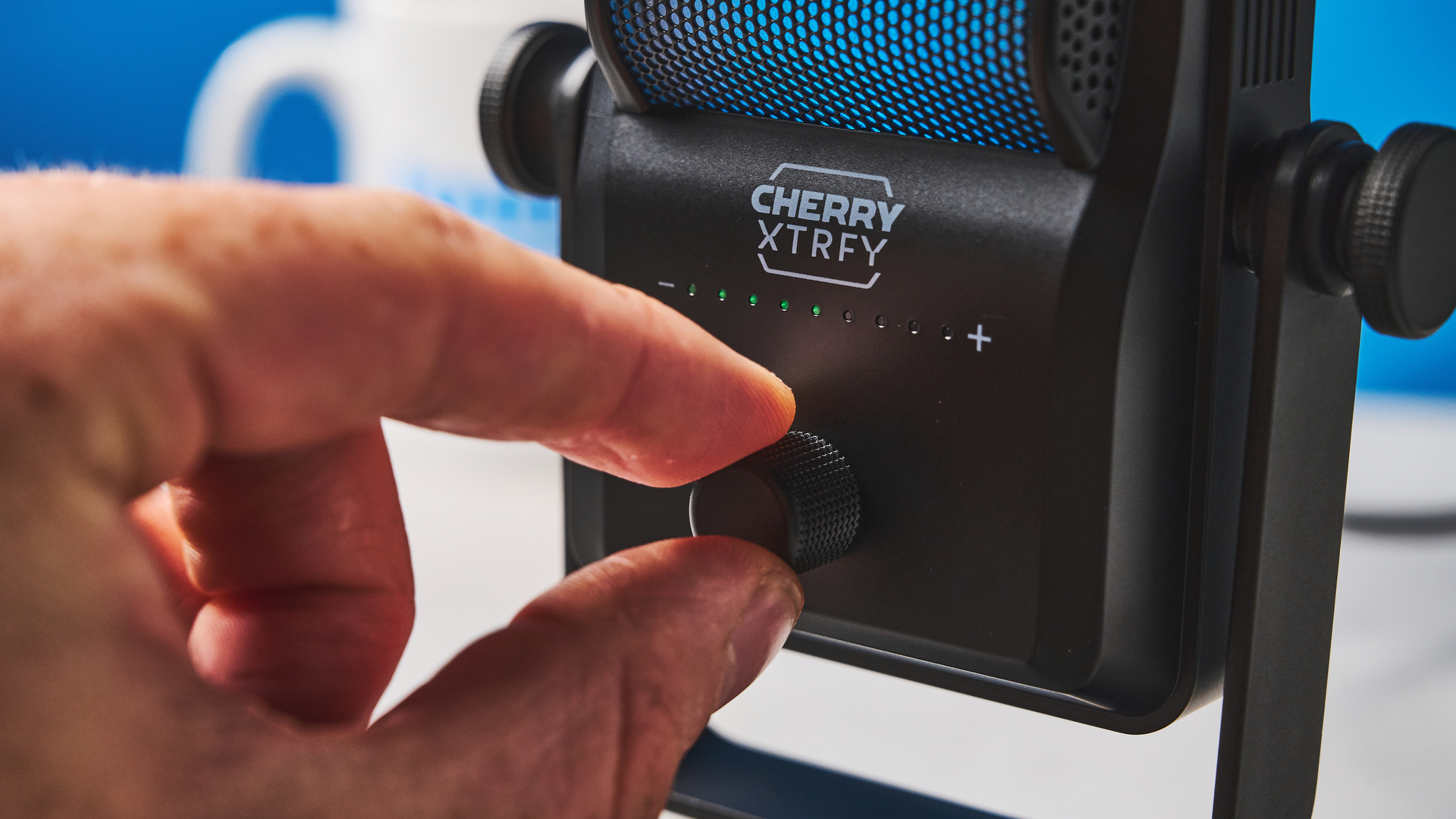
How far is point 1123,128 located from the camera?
0.42 m

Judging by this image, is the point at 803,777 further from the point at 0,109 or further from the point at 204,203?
the point at 0,109

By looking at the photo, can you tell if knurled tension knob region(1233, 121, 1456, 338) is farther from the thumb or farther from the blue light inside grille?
the thumb

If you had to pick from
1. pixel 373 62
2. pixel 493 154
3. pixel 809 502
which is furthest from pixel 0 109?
pixel 809 502

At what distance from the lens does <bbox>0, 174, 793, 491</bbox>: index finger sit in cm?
25

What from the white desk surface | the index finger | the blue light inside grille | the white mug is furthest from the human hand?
the white mug

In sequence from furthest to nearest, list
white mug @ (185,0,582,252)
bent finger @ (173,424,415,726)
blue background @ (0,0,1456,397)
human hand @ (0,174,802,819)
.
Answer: blue background @ (0,0,1456,397) → white mug @ (185,0,582,252) → bent finger @ (173,424,415,726) → human hand @ (0,174,802,819)

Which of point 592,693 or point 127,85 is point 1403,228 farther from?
point 127,85

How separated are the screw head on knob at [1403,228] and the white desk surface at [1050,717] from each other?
266 millimetres

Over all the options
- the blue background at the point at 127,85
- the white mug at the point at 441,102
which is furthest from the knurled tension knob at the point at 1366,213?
the blue background at the point at 127,85

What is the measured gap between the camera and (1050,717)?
669 millimetres

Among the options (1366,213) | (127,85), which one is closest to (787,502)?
(1366,213)

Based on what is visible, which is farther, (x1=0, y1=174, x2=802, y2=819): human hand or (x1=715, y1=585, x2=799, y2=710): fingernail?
(x1=715, y1=585, x2=799, y2=710): fingernail

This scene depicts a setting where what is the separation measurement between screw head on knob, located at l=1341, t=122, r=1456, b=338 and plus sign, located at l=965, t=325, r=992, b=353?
11cm

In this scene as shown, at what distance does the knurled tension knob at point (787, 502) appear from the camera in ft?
1.44
